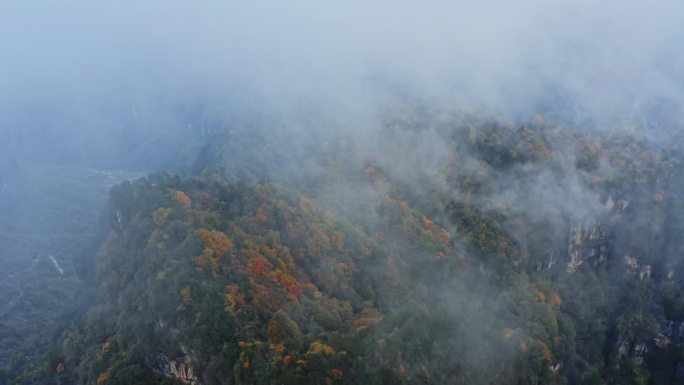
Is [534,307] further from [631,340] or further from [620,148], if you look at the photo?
[620,148]

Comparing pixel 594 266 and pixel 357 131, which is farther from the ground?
pixel 357 131

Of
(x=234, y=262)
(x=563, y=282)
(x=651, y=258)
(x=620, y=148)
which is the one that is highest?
(x=620, y=148)

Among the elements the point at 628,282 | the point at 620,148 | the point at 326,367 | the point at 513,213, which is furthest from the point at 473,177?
the point at 326,367

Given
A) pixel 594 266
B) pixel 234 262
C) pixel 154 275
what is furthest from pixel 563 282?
pixel 154 275

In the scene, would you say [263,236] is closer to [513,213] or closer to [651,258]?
[513,213]

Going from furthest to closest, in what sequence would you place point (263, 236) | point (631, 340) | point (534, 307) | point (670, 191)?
point (670, 191) < point (631, 340) < point (534, 307) < point (263, 236)

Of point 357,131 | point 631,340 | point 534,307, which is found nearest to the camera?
point 534,307

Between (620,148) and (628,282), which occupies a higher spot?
(620,148)

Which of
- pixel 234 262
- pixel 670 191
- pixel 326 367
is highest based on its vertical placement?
pixel 670 191

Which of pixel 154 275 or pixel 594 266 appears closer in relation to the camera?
pixel 154 275
